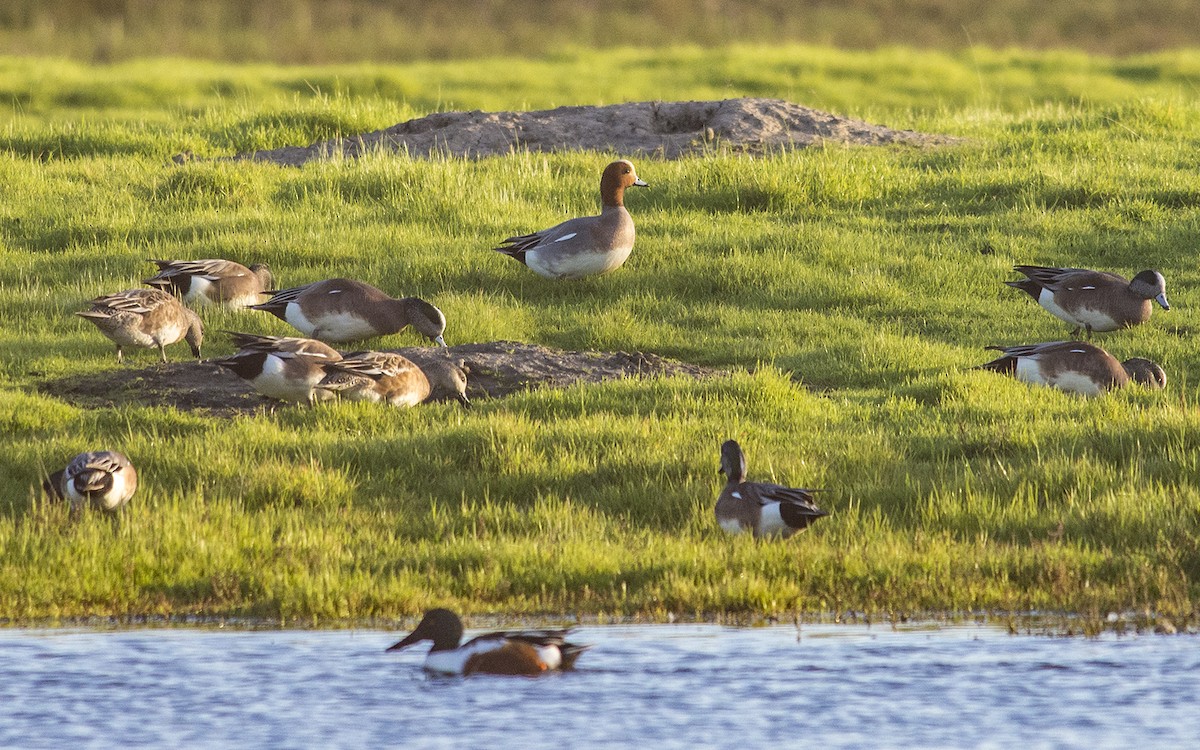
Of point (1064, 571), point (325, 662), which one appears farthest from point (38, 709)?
point (1064, 571)

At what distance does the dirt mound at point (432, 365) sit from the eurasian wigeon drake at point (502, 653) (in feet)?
17.8

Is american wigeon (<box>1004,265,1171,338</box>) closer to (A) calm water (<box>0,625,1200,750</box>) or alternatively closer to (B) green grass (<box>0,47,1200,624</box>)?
(B) green grass (<box>0,47,1200,624</box>)

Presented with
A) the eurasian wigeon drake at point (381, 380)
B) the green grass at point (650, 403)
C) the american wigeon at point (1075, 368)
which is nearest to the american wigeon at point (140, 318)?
the green grass at point (650, 403)

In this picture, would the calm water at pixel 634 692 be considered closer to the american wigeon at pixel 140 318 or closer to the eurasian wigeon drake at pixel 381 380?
the eurasian wigeon drake at pixel 381 380

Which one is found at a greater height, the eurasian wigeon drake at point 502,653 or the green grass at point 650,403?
the green grass at point 650,403

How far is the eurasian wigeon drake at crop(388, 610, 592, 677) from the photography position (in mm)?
7445

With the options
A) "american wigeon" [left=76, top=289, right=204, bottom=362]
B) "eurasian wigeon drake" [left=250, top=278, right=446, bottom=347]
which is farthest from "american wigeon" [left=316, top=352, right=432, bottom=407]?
"american wigeon" [left=76, top=289, right=204, bottom=362]

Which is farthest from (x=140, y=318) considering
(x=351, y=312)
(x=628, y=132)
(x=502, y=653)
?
(x=628, y=132)

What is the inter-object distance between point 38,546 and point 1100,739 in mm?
6013

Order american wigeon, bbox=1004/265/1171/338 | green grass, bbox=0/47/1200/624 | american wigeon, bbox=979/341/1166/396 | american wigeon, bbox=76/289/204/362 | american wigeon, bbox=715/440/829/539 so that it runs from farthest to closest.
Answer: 1. american wigeon, bbox=1004/265/1171/338
2. american wigeon, bbox=76/289/204/362
3. american wigeon, bbox=979/341/1166/396
4. american wigeon, bbox=715/440/829/539
5. green grass, bbox=0/47/1200/624

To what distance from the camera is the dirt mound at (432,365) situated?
1305 centimetres

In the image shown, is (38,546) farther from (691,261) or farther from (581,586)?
(691,261)

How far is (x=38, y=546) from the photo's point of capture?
30.5 feet

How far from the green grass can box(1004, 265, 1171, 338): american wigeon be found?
0.30 metres
